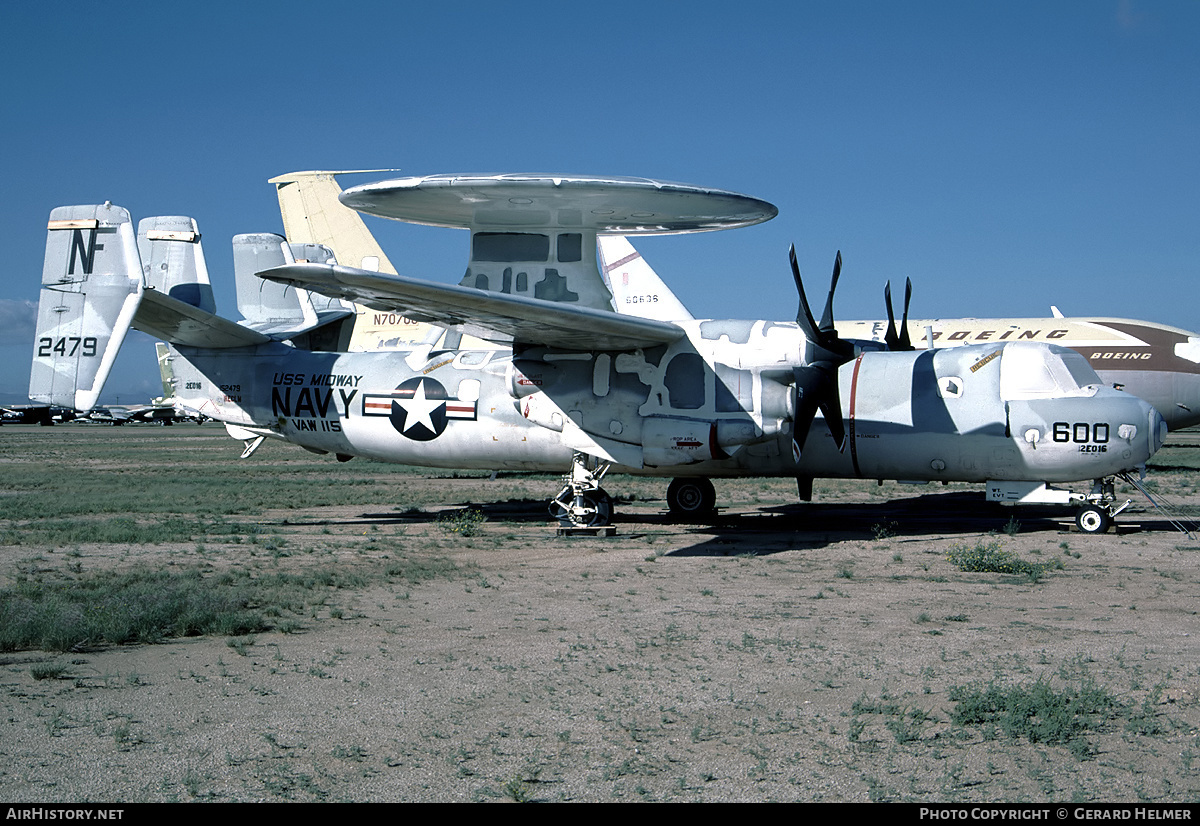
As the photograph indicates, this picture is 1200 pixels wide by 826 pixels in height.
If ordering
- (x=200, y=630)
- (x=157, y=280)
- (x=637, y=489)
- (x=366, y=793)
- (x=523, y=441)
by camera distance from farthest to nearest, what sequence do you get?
1. (x=637, y=489)
2. (x=157, y=280)
3. (x=523, y=441)
4. (x=200, y=630)
5. (x=366, y=793)

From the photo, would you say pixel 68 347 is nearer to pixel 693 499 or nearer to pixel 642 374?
pixel 642 374

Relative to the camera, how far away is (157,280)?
860 inches

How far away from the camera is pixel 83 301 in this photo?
673 inches

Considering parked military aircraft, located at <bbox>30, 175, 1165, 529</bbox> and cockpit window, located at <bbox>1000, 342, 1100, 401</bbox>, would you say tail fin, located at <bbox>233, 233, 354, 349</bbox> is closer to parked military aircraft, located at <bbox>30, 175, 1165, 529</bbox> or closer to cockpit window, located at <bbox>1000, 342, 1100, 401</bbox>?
parked military aircraft, located at <bbox>30, 175, 1165, 529</bbox>

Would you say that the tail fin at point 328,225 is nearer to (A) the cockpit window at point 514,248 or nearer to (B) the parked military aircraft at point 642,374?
(B) the parked military aircraft at point 642,374

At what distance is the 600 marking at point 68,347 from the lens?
1678 cm

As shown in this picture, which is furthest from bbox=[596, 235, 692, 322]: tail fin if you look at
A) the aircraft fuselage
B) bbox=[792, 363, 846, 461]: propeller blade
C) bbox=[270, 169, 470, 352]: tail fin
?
bbox=[270, 169, 470, 352]: tail fin

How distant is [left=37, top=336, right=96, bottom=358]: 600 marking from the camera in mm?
16781

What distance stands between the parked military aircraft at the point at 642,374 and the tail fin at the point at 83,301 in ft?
0.11

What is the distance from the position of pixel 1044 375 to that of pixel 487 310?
10.1 m

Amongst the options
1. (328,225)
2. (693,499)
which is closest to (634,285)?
(693,499)

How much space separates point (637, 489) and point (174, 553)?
637 inches
